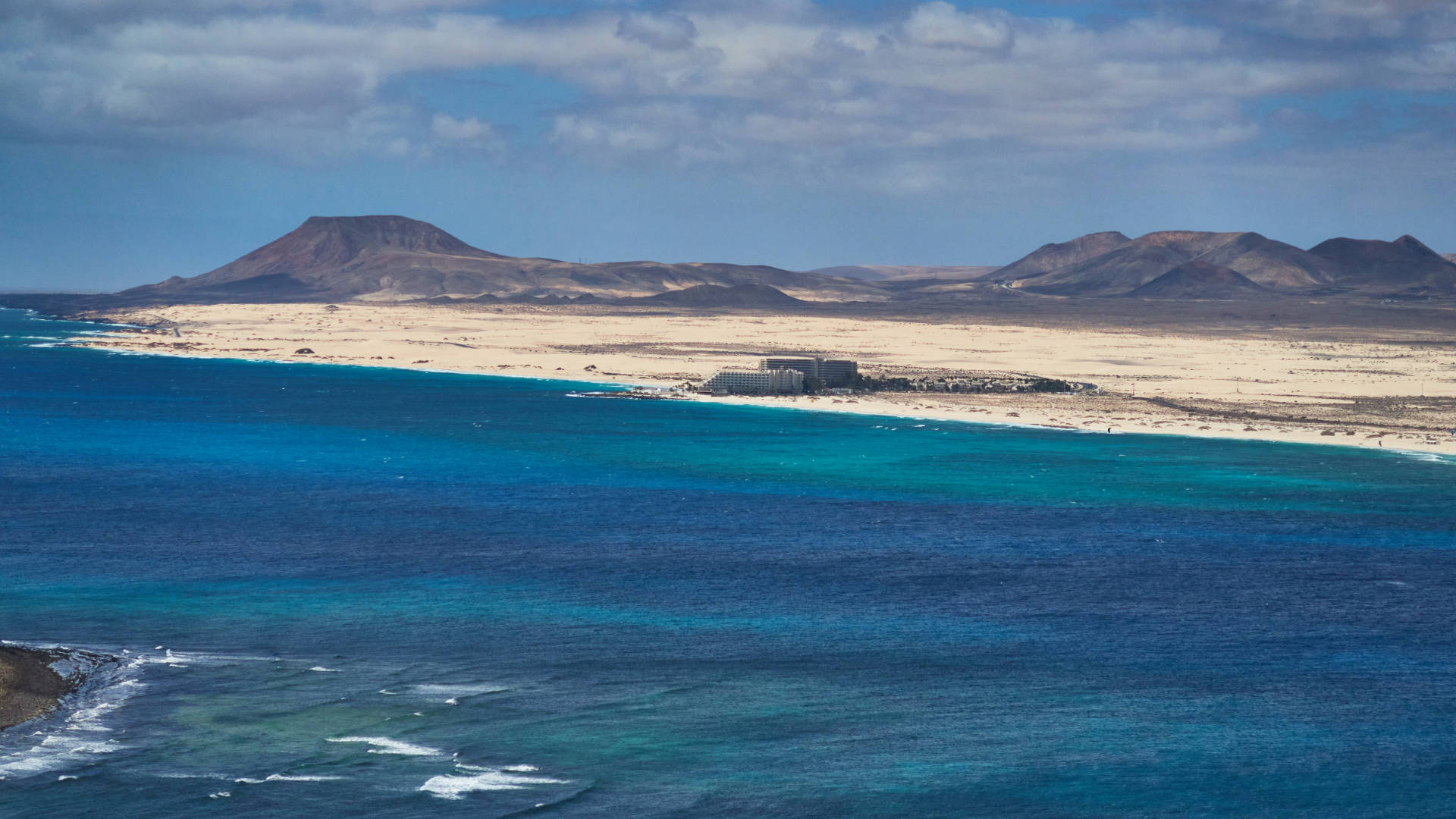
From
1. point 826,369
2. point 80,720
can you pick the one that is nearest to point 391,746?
point 80,720

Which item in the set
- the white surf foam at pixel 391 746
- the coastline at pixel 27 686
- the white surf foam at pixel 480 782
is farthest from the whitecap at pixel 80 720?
the white surf foam at pixel 480 782

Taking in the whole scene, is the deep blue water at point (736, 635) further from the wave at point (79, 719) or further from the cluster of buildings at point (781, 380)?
the cluster of buildings at point (781, 380)

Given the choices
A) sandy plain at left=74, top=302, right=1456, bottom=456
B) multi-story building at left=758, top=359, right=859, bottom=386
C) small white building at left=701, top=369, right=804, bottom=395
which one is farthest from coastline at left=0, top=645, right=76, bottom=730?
multi-story building at left=758, top=359, right=859, bottom=386

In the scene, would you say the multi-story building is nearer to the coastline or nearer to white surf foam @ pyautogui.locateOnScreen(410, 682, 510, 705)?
white surf foam @ pyautogui.locateOnScreen(410, 682, 510, 705)

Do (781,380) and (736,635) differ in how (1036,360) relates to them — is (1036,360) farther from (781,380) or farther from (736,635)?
(736,635)

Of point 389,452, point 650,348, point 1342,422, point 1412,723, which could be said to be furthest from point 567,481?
point 650,348

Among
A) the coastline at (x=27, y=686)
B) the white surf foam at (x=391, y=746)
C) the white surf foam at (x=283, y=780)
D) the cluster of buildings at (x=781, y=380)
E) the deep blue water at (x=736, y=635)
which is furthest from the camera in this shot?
the cluster of buildings at (x=781, y=380)
